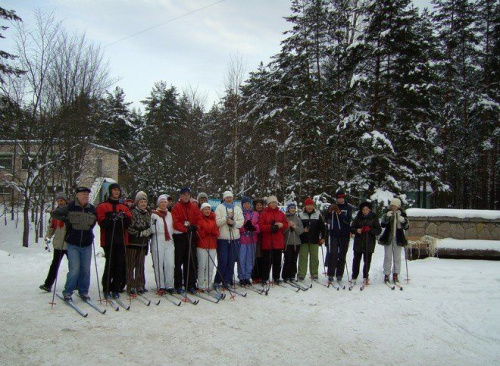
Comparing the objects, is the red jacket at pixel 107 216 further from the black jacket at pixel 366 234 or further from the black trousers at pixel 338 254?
the black jacket at pixel 366 234

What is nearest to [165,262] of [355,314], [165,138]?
[355,314]

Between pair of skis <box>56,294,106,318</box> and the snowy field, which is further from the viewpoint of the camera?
pair of skis <box>56,294,106,318</box>

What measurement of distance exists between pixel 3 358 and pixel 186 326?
210 centimetres

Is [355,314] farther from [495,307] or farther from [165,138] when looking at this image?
[165,138]

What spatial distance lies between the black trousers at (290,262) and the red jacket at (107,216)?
3.45 meters

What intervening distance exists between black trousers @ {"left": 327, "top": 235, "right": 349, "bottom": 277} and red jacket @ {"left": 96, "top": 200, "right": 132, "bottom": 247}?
4366mm

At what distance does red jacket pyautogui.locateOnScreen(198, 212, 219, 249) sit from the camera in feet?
24.0

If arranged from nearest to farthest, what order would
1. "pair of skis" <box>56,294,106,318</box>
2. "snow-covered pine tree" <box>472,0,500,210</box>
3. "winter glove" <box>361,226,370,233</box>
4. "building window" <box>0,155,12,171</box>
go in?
"pair of skis" <box>56,294,106,318</box> < "winter glove" <box>361,226,370,233</box> < "building window" <box>0,155,12,171</box> < "snow-covered pine tree" <box>472,0,500,210</box>

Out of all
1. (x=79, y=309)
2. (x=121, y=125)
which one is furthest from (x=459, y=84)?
(x=121, y=125)

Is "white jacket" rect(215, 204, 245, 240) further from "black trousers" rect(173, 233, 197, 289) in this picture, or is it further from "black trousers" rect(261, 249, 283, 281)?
"black trousers" rect(261, 249, 283, 281)

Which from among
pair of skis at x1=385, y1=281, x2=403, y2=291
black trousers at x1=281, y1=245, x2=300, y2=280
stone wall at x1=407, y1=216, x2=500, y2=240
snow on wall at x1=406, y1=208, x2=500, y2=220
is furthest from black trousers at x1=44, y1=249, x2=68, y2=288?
snow on wall at x1=406, y1=208, x2=500, y2=220

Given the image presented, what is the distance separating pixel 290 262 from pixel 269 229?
0.96 m

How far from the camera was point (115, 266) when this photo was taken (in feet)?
21.9

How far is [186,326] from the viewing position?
516cm
